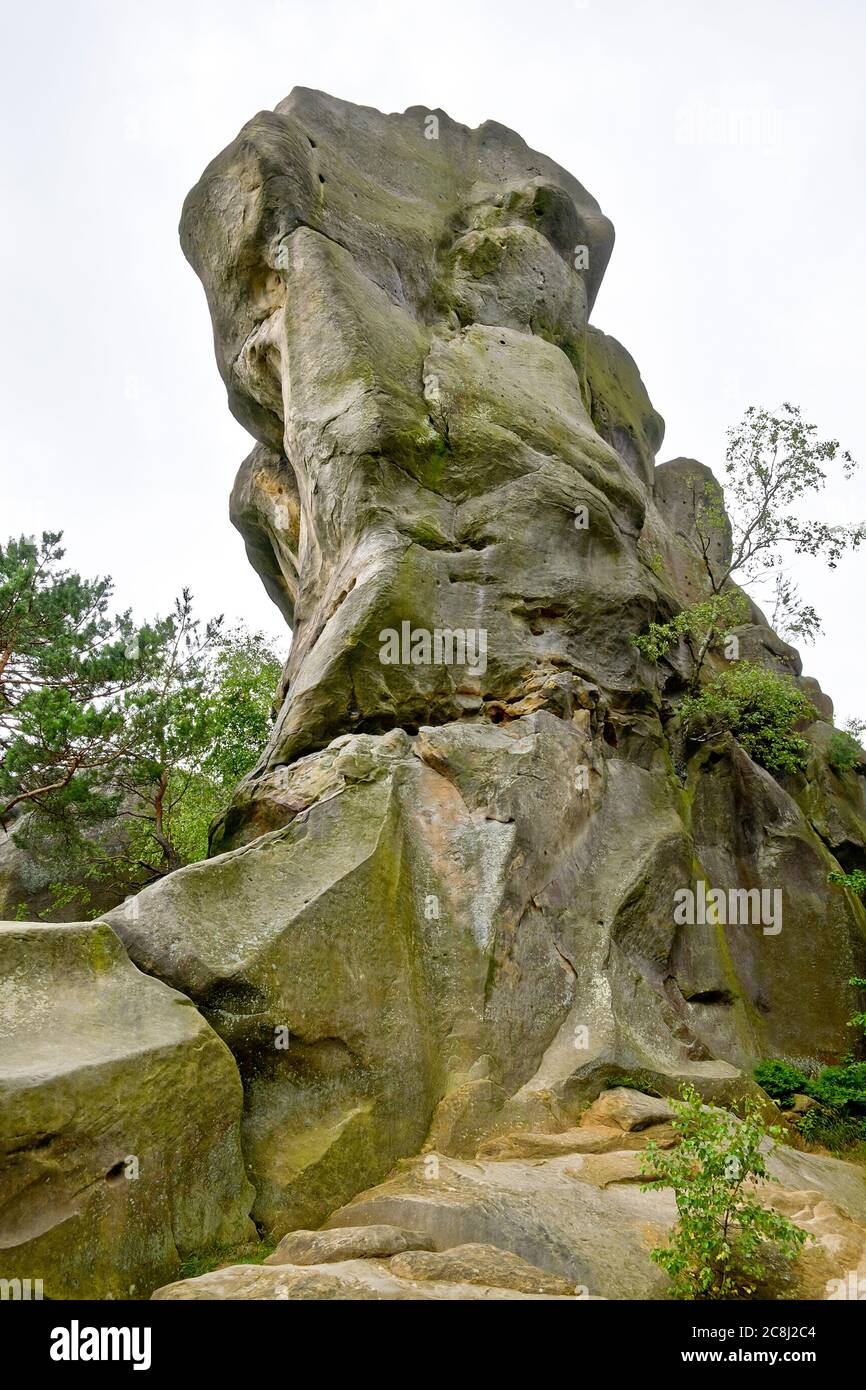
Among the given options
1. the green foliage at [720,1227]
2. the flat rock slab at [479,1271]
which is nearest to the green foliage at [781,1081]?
the green foliage at [720,1227]

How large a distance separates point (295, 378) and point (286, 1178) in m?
12.9

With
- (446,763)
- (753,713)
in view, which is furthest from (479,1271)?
(753,713)

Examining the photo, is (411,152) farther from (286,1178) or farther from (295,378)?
(286,1178)

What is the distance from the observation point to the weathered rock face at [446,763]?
1018cm

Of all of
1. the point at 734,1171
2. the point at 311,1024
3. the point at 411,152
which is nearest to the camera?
the point at 734,1171

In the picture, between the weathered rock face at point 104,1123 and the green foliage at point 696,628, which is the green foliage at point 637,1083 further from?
the green foliage at point 696,628

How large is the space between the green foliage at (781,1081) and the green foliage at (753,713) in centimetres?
619

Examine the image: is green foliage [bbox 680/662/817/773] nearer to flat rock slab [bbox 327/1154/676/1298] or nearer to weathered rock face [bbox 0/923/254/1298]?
flat rock slab [bbox 327/1154/676/1298]

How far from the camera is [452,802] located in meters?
12.7

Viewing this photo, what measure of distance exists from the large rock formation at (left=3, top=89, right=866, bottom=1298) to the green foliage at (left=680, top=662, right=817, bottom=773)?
53 cm

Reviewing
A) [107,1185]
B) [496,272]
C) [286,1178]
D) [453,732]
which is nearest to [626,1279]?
[286,1178]

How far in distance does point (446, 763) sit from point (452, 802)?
611 millimetres

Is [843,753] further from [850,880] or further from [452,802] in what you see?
[452,802]

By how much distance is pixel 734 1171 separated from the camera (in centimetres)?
759
